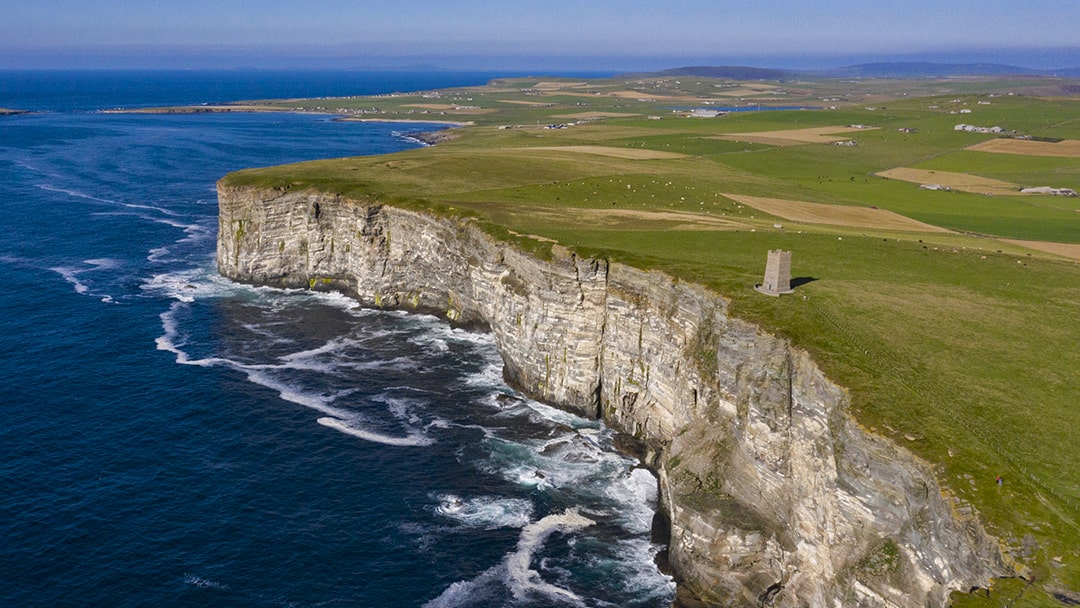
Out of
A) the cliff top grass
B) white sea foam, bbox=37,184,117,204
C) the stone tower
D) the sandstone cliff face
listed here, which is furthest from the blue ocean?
white sea foam, bbox=37,184,117,204

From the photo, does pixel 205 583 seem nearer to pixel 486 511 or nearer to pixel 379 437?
pixel 486 511

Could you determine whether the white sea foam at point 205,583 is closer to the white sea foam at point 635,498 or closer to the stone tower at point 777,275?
the white sea foam at point 635,498

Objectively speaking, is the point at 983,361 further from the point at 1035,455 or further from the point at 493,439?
the point at 493,439

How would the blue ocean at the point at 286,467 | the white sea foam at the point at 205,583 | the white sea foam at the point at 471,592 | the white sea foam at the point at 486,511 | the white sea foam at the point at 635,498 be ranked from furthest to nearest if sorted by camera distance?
the white sea foam at the point at 635,498, the white sea foam at the point at 486,511, the blue ocean at the point at 286,467, the white sea foam at the point at 205,583, the white sea foam at the point at 471,592

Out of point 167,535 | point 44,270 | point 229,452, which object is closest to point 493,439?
point 229,452

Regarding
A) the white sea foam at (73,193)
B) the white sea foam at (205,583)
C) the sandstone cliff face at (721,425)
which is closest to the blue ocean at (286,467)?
the white sea foam at (205,583)

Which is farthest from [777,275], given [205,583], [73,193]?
[73,193]
